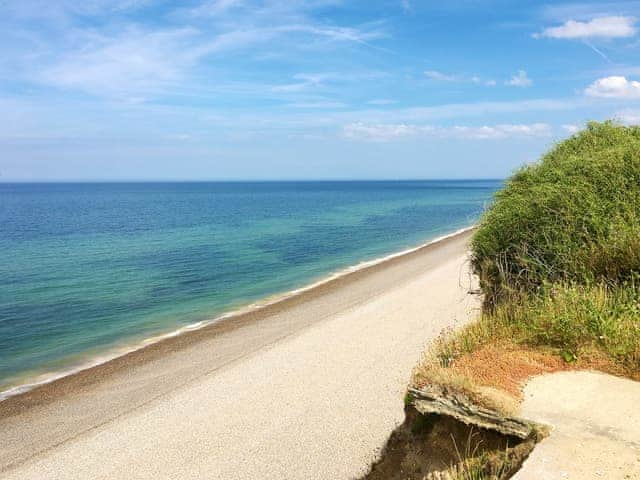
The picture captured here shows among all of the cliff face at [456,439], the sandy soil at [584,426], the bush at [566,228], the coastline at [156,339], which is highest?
the bush at [566,228]

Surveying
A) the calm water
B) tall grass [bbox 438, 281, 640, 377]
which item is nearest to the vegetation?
tall grass [bbox 438, 281, 640, 377]

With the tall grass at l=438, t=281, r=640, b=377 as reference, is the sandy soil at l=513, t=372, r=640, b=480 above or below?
below

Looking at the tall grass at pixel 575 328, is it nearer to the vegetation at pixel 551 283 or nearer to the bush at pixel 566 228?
the vegetation at pixel 551 283

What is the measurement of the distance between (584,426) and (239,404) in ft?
28.4

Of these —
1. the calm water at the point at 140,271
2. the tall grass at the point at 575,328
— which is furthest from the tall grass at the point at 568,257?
the calm water at the point at 140,271

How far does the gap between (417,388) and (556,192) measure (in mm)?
6581

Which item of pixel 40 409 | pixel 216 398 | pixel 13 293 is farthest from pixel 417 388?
pixel 13 293

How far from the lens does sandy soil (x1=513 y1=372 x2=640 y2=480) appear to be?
5074 millimetres

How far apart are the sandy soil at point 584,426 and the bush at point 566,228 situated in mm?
2968

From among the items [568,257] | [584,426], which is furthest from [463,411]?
[568,257]

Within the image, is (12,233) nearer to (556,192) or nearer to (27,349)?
(27,349)

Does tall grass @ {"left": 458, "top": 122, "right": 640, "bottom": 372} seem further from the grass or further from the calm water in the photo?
the calm water

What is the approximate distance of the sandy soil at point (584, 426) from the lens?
5.07 metres

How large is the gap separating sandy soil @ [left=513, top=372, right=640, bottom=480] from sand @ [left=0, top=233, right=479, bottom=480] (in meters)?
4.25
